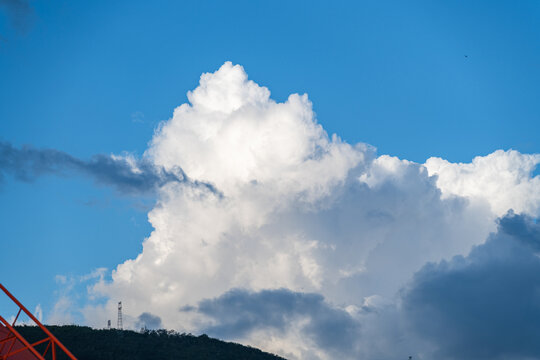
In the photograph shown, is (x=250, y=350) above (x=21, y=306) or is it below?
above

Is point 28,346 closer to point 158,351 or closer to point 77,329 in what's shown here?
point 158,351

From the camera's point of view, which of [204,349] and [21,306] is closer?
[21,306]

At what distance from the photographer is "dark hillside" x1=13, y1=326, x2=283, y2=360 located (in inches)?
4852

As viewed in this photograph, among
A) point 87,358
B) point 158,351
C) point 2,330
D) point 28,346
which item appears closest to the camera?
point 28,346

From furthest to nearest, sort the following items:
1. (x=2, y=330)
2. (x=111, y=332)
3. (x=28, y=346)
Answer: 1. (x=111, y=332)
2. (x=2, y=330)
3. (x=28, y=346)

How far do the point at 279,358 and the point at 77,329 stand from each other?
1792 inches

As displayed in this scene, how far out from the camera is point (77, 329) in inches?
5408

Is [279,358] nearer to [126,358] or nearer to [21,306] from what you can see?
[126,358]

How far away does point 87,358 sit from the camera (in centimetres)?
11831

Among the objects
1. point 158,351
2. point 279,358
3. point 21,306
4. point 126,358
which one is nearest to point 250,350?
point 279,358

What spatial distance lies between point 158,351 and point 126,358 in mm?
11029

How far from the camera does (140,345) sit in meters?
132

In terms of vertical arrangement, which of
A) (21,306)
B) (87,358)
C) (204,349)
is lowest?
(21,306)

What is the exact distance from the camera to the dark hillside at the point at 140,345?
404 ft
